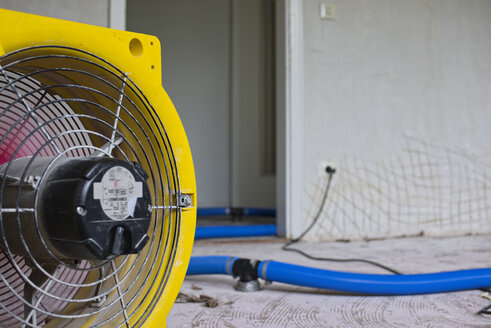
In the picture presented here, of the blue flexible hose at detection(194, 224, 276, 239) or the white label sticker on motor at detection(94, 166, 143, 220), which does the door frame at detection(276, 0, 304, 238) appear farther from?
the white label sticker on motor at detection(94, 166, 143, 220)

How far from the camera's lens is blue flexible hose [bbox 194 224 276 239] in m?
2.67

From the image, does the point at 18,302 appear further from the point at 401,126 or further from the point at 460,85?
the point at 460,85

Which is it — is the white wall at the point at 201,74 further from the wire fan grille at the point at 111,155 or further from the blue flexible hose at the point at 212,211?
the wire fan grille at the point at 111,155

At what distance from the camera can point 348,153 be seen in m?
2.81

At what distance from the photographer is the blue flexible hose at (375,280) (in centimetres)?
133

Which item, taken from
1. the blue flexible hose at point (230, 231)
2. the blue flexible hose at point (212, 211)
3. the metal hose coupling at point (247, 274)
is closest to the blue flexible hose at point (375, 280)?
the metal hose coupling at point (247, 274)

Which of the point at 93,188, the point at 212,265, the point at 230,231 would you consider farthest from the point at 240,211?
the point at 93,188

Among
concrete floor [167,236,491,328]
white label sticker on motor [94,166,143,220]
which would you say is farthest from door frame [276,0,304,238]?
white label sticker on motor [94,166,143,220]

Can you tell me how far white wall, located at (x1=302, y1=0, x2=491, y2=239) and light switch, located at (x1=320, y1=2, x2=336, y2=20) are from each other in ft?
0.10

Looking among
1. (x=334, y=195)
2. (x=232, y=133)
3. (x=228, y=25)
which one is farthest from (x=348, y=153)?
(x=228, y=25)

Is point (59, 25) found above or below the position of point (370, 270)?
above

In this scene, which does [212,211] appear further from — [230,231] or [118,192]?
[118,192]

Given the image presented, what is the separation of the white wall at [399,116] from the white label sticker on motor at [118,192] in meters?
2.09

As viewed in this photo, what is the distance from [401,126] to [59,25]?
250 cm
